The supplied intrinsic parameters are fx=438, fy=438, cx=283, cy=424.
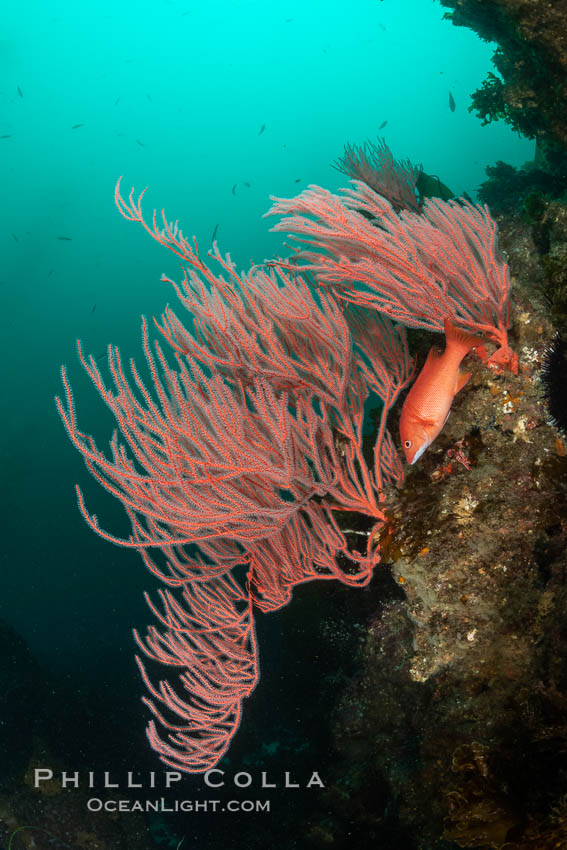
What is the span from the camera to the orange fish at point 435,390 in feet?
7.80

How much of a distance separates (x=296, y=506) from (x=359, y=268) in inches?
62.9

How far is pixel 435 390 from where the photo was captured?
2422mm

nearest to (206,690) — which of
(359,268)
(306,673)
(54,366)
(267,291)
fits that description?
(267,291)

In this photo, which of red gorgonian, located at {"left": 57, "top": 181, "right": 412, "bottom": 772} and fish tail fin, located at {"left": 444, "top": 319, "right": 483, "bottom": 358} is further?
red gorgonian, located at {"left": 57, "top": 181, "right": 412, "bottom": 772}

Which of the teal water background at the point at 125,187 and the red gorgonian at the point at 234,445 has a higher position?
the teal water background at the point at 125,187

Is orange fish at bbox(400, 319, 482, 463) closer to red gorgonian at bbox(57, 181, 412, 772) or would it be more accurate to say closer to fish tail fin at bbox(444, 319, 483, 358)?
fish tail fin at bbox(444, 319, 483, 358)

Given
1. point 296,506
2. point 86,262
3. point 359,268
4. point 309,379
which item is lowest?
point 296,506

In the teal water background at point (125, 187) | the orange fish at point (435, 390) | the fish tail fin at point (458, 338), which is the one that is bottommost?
the orange fish at point (435, 390)

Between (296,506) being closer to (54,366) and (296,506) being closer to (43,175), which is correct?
(54,366)

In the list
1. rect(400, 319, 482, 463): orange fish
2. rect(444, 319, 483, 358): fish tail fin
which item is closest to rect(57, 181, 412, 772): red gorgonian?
rect(400, 319, 482, 463): orange fish

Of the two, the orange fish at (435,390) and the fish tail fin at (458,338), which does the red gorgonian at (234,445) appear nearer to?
the orange fish at (435,390)

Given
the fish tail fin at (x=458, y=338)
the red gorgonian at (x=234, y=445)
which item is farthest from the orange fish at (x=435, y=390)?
the red gorgonian at (x=234, y=445)

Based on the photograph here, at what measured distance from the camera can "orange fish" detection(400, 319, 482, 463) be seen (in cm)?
238

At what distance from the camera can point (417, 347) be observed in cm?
366
